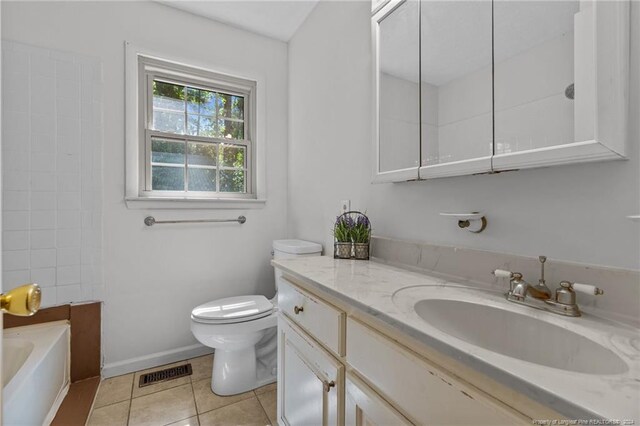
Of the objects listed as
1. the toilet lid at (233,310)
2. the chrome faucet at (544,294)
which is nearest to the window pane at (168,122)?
the toilet lid at (233,310)

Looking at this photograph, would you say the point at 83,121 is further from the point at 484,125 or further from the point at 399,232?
the point at 484,125

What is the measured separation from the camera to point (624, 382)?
452 millimetres

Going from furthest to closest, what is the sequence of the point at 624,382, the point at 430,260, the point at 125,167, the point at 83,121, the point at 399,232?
1. the point at 125,167
2. the point at 83,121
3. the point at 399,232
4. the point at 430,260
5. the point at 624,382

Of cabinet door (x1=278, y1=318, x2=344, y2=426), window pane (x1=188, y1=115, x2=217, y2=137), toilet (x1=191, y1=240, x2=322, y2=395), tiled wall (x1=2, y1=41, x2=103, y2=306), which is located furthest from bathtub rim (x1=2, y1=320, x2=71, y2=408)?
window pane (x1=188, y1=115, x2=217, y2=137)

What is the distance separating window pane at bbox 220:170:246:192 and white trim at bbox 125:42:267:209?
6 centimetres

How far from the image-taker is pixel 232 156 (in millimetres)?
2348

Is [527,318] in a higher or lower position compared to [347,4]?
lower

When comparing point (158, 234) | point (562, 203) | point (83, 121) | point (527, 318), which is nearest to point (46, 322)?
point (158, 234)

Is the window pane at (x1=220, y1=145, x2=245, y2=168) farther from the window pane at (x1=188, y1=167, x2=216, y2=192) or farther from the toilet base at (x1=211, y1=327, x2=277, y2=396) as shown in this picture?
the toilet base at (x1=211, y1=327, x2=277, y2=396)

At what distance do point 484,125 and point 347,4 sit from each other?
1249 millimetres

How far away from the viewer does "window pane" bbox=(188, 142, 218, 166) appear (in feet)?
7.16

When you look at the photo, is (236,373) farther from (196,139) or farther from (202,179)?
(196,139)

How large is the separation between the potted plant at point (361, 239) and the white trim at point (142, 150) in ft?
3.49

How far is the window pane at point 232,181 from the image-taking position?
90.7 inches
